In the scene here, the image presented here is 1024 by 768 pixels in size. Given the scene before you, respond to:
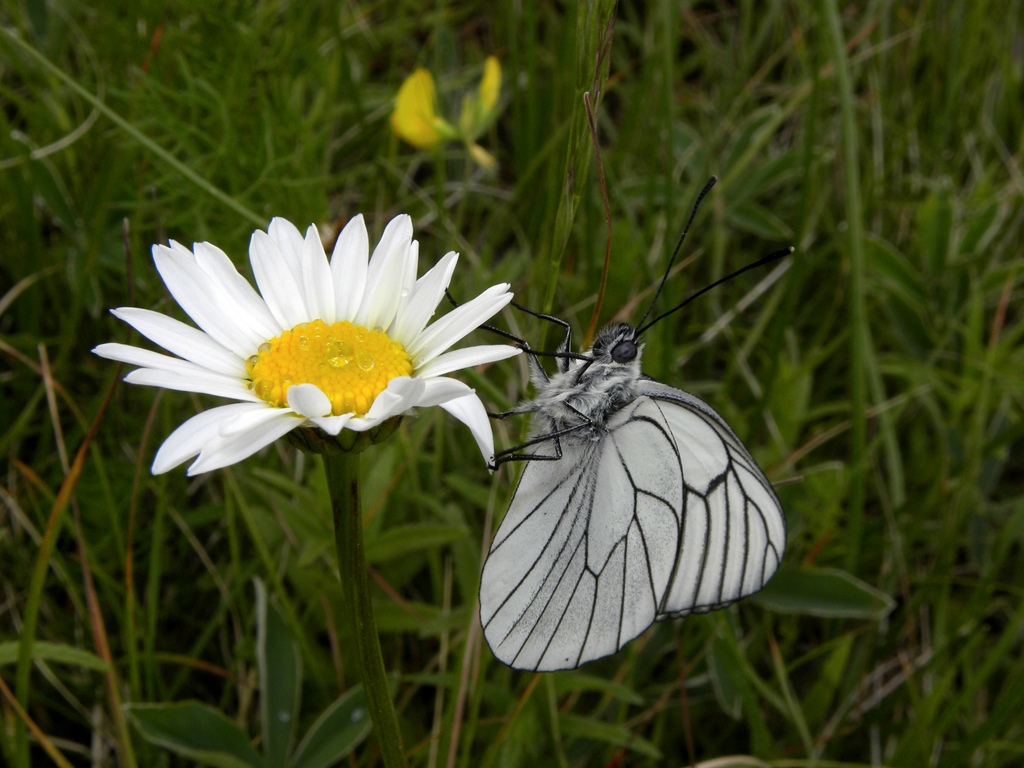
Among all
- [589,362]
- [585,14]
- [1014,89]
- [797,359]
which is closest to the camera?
[585,14]

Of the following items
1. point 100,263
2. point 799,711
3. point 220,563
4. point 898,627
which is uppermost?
point 100,263

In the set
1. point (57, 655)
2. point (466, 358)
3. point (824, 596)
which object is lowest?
point (824, 596)

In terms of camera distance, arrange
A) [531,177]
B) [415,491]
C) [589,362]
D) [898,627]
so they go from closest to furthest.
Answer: [589,362]
[415,491]
[898,627]
[531,177]

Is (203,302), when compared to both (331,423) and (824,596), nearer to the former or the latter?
(331,423)

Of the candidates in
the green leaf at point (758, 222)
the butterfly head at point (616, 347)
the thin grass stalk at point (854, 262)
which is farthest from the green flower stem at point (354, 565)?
the green leaf at point (758, 222)

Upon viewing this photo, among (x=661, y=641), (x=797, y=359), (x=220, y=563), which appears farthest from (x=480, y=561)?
(x=797, y=359)

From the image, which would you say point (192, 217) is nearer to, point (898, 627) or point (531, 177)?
point (531, 177)

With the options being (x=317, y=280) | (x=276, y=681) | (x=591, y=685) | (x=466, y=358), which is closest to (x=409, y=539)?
(x=276, y=681)
